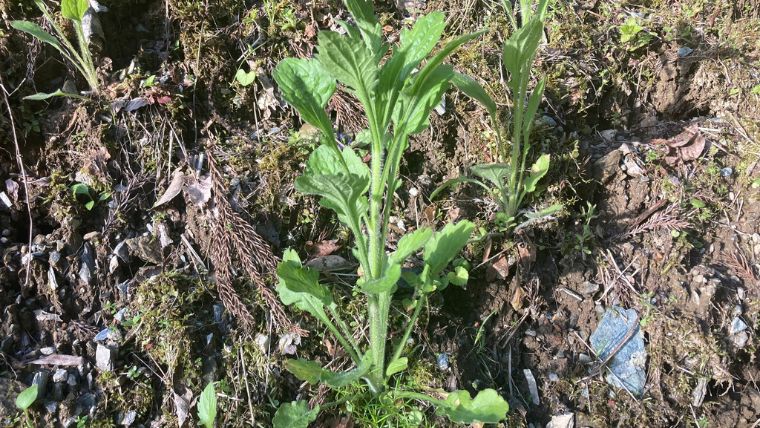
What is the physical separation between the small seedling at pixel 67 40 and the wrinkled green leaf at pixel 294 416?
1734 mm

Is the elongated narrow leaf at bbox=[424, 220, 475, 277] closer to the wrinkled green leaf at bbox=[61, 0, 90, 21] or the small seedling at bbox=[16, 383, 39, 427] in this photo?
the small seedling at bbox=[16, 383, 39, 427]

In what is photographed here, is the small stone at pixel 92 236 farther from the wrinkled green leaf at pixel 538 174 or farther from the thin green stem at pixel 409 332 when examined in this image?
the wrinkled green leaf at pixel 538 174

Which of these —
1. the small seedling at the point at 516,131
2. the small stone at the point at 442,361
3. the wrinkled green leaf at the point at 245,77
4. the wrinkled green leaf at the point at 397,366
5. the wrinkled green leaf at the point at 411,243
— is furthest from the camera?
the wrinkled green leaf at the point at 245,77

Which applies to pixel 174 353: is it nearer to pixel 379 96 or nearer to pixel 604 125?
pixel 379 96

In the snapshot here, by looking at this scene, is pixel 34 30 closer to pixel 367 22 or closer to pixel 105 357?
pixel 105 357

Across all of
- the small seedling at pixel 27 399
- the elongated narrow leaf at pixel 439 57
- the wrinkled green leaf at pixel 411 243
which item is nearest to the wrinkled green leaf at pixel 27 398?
the small seedling at pixel 27 399

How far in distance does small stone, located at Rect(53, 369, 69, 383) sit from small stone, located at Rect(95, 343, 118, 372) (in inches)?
4.4

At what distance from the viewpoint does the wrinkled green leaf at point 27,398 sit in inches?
80.7

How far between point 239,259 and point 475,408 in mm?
1175

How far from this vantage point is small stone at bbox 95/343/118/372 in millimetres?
2252

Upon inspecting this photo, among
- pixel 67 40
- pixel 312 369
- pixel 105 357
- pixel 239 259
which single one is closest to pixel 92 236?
pixel 105 357

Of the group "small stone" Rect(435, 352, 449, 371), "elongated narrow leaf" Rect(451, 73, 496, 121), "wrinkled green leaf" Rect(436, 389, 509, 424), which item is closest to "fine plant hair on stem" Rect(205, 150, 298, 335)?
"small stone" Rect(435, 352, 449, 371)

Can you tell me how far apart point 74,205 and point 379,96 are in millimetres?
1594

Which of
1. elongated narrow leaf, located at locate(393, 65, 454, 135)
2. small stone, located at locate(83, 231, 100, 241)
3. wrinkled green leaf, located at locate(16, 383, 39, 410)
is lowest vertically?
wrinkled green leaf, located at locate(16, 383, 39, 410)
